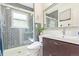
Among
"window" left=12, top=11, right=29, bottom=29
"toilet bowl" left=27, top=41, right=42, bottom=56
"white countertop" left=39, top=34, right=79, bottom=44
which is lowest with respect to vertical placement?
"toilet bowl" left=27, top=41, right=42, bottom=56

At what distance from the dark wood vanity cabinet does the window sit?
0.41m

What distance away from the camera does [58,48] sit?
5.41ft

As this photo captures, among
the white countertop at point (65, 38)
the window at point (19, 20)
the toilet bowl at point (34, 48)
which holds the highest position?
the window at point (19, 20)

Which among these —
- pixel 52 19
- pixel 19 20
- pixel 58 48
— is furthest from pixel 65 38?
pixel 19 20

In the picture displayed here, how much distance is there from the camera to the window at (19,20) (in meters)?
1.71

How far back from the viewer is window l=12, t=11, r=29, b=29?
1713 mm

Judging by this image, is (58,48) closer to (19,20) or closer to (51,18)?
(51,18)

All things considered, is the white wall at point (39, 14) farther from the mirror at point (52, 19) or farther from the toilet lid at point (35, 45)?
the toilet lid at point (35, 45)

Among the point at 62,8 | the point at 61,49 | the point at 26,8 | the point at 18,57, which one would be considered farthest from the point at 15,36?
the point at 62,8

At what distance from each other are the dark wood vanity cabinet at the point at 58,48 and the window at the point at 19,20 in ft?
1.35

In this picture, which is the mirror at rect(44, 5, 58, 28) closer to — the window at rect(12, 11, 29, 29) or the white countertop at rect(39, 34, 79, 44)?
the white countertop at rect(39, 34, 79, 44)

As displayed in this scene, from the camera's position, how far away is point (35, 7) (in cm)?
173

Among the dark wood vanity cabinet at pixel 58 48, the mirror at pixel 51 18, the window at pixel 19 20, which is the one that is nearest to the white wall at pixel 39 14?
the mirror at pixel 51 18

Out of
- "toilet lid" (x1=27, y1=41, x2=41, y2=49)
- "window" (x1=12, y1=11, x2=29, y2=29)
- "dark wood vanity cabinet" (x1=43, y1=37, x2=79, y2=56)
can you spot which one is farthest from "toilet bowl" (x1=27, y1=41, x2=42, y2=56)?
"window" (x1=12, y1=11, x2=29, y2=29)
